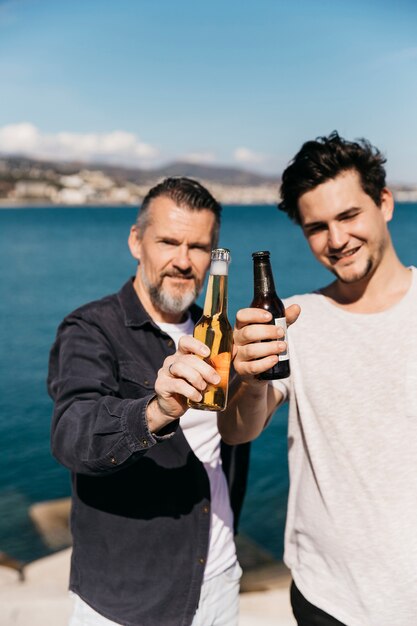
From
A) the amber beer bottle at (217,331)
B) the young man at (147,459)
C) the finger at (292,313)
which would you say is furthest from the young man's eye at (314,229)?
the amber beer bottle at (217,331)

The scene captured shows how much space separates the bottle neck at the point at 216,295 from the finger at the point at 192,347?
0.74ft

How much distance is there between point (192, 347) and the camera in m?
2.17

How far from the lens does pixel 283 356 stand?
2.48 meters

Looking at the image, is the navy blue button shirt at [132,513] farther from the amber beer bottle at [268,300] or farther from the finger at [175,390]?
the amber beer bottle at [268,300]

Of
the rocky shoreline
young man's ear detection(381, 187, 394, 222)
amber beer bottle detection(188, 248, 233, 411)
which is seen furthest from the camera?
the rocky shoreline

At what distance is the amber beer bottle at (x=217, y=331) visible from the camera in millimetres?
2287

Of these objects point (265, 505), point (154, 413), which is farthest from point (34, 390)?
point (154, 413)

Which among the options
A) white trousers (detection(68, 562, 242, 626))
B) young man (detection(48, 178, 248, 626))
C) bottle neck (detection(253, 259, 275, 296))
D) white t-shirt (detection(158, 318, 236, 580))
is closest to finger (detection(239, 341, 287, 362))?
bottle neck (detection(253, 259, 275, 296))

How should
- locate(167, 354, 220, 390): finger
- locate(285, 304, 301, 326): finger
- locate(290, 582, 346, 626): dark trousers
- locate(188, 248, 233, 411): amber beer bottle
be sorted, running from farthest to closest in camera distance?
locate(290, 582, 346, 626): dark trousers
locate(285, 304, 301, 326): finger
locate(188, 248, 233, 411): amber beer bottle
locate(167, 354, 220, 390): finger

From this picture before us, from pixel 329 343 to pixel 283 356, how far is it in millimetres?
815

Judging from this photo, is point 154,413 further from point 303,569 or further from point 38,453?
point 38,453

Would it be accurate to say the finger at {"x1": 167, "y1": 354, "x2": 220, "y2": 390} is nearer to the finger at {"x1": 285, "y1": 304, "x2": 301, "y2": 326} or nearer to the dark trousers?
the finger at {"x1": 285, "y1": 304, "x2": 301, "y2": 326}

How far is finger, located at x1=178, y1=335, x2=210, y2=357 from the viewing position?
2.16 metres

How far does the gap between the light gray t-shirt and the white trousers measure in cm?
42
